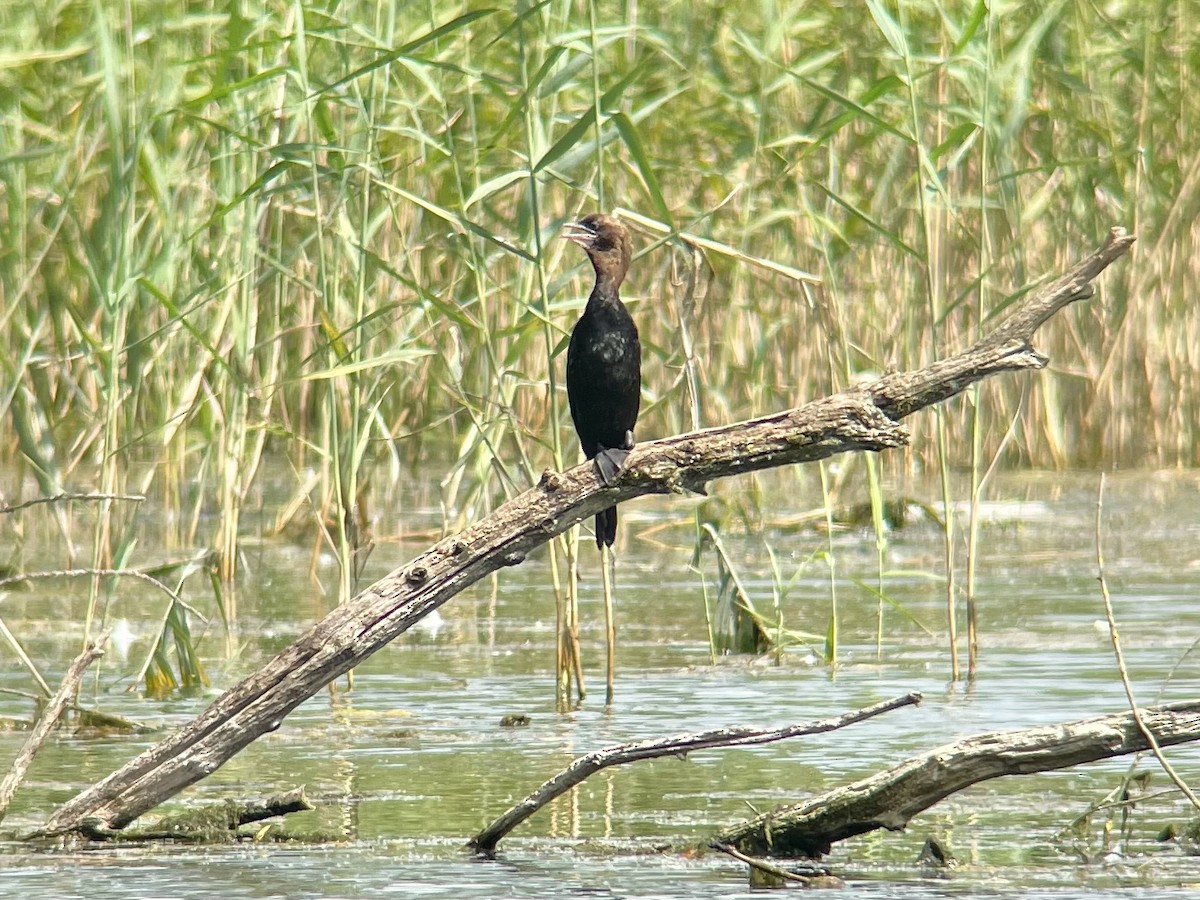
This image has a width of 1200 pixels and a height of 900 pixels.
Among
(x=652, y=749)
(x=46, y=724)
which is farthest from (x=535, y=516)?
(x=46, y=724)

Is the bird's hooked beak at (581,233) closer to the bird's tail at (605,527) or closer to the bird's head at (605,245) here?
the bird's head at (605,245)

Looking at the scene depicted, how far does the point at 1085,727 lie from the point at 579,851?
92 cm

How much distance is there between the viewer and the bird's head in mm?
4711

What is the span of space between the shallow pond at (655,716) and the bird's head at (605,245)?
3.55ft

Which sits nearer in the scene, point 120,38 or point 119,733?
point 119,733

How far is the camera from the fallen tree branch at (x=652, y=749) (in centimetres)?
343

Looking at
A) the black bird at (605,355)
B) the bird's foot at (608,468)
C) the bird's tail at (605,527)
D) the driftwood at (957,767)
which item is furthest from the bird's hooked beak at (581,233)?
the driftwood at (957,767)

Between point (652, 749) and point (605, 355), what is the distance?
1384mm

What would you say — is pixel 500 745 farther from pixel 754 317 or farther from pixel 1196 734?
pixel 754 317

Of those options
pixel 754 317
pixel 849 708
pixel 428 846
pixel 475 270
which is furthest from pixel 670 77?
pixel 428 846

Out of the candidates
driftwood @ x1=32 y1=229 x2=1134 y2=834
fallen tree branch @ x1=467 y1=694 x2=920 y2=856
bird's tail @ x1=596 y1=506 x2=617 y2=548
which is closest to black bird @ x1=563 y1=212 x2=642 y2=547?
bird's tail @ x1=596 y1=506 x2=617 y2=548

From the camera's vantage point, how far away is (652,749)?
3.52 meters

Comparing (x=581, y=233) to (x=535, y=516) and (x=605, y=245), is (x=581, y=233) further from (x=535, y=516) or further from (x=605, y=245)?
(x=535, y=516)

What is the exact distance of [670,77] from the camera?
25.7 feet
